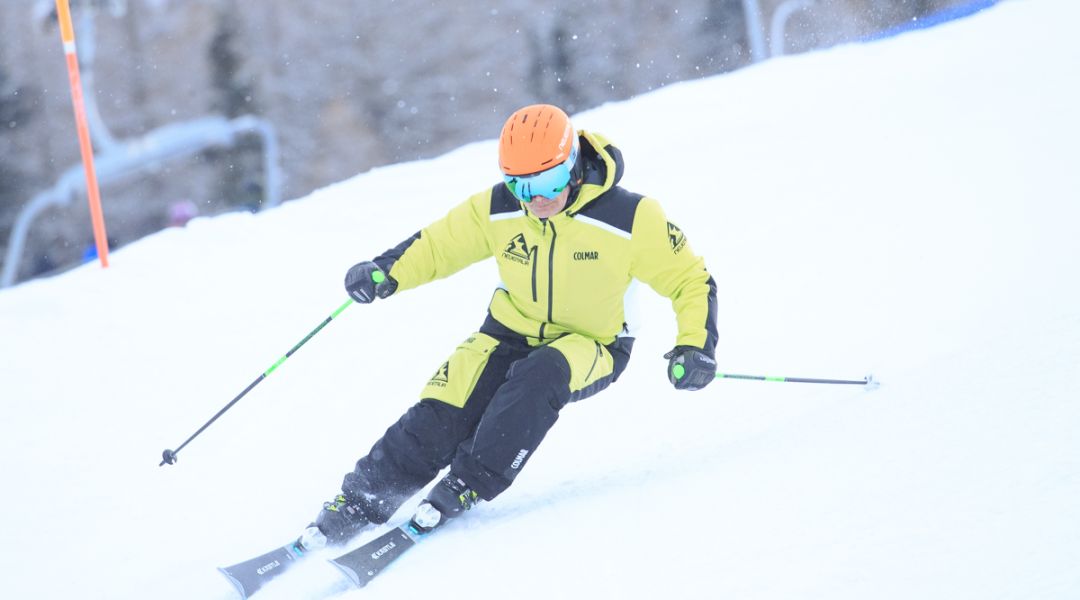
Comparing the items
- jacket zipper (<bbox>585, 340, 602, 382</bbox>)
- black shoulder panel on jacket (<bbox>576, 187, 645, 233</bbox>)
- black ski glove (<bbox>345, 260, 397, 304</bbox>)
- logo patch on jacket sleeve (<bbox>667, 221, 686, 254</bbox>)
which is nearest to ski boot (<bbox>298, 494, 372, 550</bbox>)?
black ski glove (<bbox>345, 260, 397, 304</bbox>)

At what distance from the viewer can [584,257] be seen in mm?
3246

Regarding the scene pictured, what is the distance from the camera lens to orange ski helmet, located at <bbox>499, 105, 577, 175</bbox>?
10.1ft

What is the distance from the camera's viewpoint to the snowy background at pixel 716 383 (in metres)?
2.38

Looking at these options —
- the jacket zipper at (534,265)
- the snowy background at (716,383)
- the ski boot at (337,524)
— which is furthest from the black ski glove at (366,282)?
the snowy background at (716,383)

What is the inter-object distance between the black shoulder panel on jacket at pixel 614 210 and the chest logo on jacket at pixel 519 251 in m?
0.22

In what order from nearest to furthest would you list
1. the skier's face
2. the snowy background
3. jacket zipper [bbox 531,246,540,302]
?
the snowy background, the skier's face, jacket zipper [bbox 531,246,540,302]

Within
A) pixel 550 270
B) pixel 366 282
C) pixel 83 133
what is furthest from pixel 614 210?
pixel 83 133

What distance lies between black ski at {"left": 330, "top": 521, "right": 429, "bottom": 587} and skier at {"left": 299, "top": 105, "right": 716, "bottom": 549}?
0.20 feet

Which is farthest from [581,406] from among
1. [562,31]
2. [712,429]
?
[562,31]

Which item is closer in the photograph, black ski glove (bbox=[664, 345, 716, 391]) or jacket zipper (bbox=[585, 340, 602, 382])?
black ski glove (bbox=[664, 345, 716, 391])

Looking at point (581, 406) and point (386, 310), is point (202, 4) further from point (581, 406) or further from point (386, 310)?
point (581, 406)

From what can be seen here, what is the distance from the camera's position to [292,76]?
19.9 m

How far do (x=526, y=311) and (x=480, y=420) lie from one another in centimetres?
46

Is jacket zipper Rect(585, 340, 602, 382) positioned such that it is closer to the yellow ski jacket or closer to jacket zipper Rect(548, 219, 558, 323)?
the yellow ski jacket
